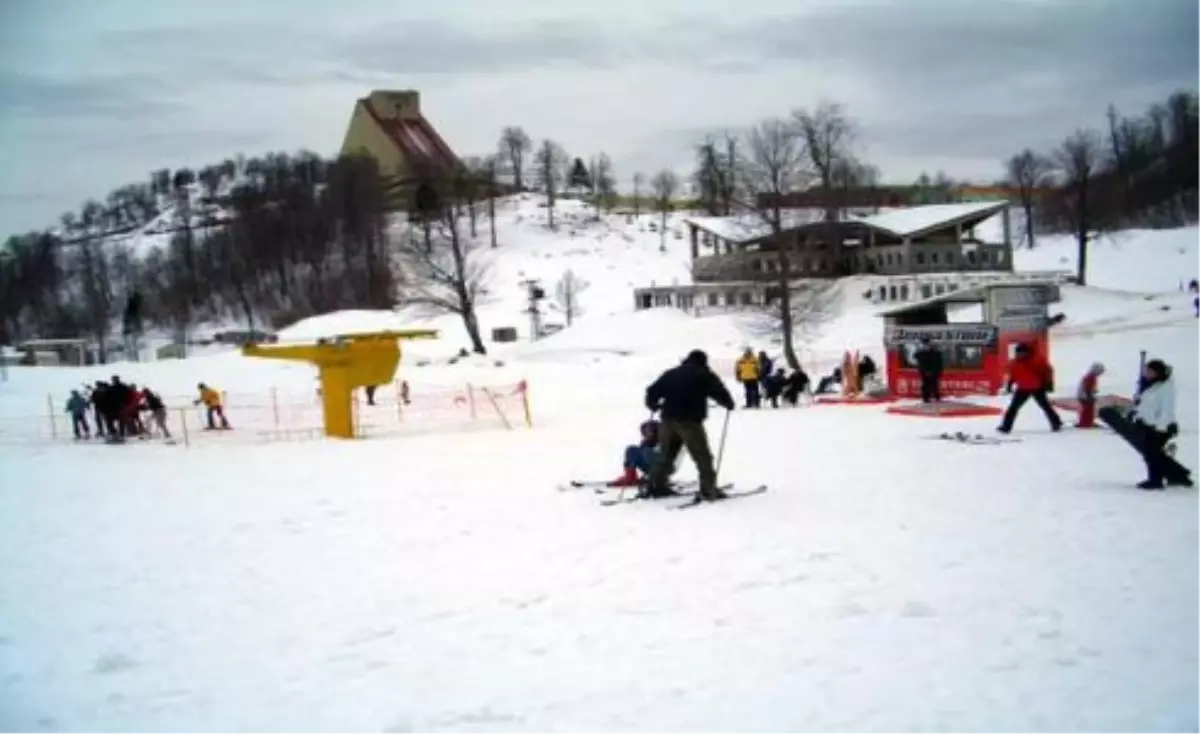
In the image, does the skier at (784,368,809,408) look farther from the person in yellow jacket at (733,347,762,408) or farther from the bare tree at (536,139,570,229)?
the bare tree at (536,139,570,229)

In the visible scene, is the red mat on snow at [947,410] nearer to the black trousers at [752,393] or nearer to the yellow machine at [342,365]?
the black trousers at [752,393]

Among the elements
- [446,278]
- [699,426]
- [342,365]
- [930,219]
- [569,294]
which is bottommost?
[699,426]

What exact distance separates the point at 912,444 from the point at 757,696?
10.5m

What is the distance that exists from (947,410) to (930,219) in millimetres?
46827

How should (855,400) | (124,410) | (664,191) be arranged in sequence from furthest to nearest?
1. (664,191)
2. (855,400)
3. (124,410)

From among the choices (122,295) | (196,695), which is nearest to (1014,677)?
(196,695)

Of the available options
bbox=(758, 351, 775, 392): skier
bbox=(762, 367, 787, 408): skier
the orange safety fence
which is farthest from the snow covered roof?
bbox=(762, 367, 787, 408): skier

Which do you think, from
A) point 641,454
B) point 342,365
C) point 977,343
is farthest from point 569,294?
point 641,454

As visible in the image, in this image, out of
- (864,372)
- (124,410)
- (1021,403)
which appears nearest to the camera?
(1021,403)

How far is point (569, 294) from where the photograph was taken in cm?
7325

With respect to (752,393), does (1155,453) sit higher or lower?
higher

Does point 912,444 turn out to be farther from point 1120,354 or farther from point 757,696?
point 1120,354

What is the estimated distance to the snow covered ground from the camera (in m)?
5.04

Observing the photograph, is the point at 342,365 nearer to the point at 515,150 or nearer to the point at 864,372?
the point at 864,372
